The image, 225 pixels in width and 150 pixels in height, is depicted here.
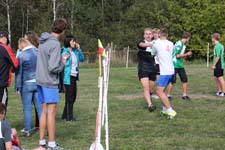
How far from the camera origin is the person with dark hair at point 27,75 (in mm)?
8633

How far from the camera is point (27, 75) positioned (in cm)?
867

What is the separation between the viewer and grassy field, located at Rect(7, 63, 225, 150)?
7.80 meters

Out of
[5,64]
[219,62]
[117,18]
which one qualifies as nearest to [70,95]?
[5,64]

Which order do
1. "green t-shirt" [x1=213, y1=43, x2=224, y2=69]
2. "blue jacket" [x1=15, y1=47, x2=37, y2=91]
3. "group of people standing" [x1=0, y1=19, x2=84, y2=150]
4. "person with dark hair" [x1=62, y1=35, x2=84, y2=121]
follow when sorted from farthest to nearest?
"green t-shirt" [x1=213, y1=43, x2=224, y2=69], "person with dark hair" [x1=62, y1=35, x2=84, y2=121], "blue jacket" [x1=15, y1=47, x2=37, y2=91], "group of people standing" [x1=0, y1=19, x2=84, y2=150]

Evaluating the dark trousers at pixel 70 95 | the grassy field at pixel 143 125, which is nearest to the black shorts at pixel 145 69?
the grassy field at pixel 143 125

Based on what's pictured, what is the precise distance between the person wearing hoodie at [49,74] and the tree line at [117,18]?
1588 inches

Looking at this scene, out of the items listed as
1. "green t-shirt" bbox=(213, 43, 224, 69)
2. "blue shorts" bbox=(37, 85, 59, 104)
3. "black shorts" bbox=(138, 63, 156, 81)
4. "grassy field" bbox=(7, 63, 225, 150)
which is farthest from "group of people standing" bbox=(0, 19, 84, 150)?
"green t-shirt" bbox=(213, 43, 224, 69)

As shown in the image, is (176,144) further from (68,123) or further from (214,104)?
(214,104)

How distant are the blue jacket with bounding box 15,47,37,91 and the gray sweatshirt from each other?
1.17 m

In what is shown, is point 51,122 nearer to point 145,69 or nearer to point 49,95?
point 49,95

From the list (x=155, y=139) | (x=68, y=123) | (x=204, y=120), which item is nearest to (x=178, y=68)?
(x=204, y=120)

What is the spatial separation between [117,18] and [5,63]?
4790 cm

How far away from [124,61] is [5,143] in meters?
31.2

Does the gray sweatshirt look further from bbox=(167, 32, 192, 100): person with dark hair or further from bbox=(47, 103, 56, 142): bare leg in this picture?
bbox=(167, 32, 192, 100): person with dark hair
